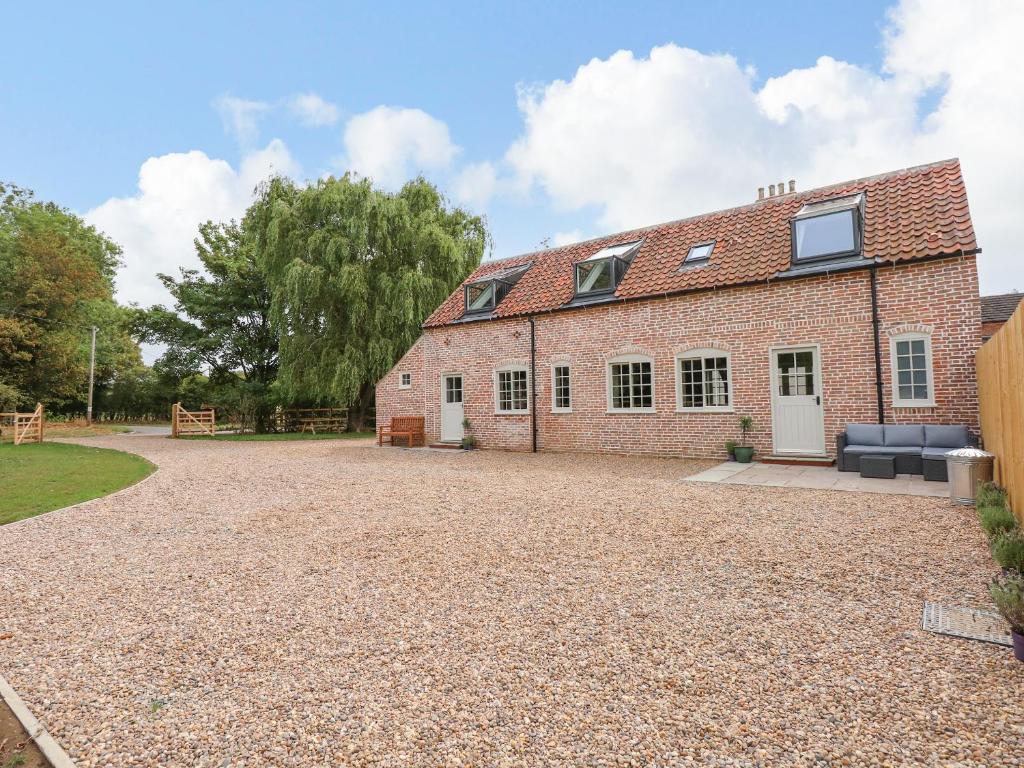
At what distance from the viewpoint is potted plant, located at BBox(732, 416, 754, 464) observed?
411 inches

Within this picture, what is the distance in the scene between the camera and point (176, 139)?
1543cm

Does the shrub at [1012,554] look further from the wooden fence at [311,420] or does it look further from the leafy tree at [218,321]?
the leafy tree at [218,321]

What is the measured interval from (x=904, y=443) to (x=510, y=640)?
8.84 metres

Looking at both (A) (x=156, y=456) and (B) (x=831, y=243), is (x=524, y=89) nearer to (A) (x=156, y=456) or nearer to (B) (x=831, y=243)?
(B) (x=831, y=243)

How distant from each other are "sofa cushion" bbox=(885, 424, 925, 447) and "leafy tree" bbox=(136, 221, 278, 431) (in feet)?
83.7

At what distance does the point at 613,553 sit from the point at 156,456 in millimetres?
14191

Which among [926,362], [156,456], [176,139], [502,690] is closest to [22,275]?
[176,139]

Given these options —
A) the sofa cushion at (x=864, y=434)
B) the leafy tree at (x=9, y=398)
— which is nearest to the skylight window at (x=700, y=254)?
the sofa cushion at (x=864, y=434)

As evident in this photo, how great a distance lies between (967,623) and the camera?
3102 mm

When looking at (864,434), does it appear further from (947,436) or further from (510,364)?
(510,364)

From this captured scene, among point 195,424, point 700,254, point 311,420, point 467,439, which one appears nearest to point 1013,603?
point 700,254

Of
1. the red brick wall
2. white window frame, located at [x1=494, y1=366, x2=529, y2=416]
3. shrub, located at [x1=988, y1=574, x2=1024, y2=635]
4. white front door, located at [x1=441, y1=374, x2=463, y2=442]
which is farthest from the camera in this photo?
white front door, located at [x1=441, y1=374, x2=463, y2=442]

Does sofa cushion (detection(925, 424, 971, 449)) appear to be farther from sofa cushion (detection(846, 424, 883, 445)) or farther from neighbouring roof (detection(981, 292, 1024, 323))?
neighbouring roof (detection(981, 292, 1024, 323))

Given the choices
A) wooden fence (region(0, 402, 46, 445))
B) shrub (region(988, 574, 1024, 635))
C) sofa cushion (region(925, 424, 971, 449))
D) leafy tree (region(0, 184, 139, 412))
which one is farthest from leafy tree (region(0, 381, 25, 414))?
sofa cushion (region(925, 424, 971, 449))
